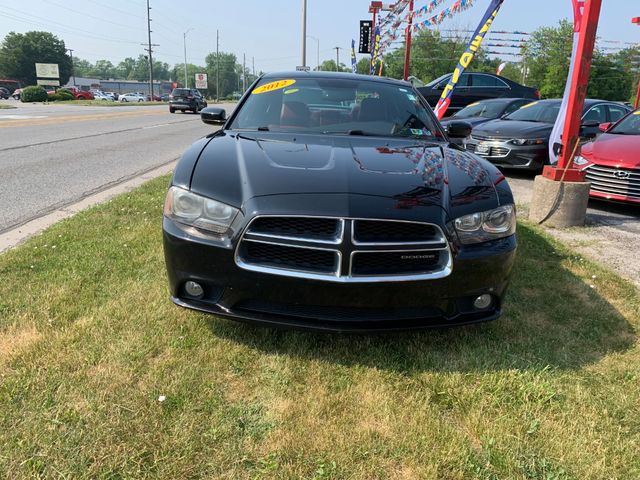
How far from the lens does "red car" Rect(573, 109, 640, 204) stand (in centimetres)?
604

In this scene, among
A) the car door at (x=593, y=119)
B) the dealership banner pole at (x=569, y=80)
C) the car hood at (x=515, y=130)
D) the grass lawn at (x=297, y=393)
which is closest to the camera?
the grass lawn at (x=297, y=393)

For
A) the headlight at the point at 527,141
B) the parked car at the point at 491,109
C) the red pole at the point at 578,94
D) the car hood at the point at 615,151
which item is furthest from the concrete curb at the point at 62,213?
the parked car at the point at 491,109

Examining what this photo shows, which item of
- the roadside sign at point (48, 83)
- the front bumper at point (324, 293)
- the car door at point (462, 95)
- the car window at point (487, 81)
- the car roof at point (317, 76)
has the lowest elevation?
the front bumper at point (324, 293)

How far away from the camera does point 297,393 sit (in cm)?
234

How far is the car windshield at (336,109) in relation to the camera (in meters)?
3.68

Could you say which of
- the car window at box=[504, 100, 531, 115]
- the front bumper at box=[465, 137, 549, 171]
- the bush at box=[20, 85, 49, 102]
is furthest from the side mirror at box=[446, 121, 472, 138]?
the bush at box=[20, 85, 49, 102]

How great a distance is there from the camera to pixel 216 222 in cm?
242

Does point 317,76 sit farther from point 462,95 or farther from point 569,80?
point 462,95

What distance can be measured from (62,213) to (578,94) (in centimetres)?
588

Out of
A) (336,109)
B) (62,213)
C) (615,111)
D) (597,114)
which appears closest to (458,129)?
(336,109)

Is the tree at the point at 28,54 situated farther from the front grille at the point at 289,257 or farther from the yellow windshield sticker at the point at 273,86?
the front grille at the point at 289,257

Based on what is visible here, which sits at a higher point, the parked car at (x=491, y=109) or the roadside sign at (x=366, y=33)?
the roadside sign at (x=366, y=33)

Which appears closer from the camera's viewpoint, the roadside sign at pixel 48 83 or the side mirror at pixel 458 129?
the side mirror at pixel 458 129

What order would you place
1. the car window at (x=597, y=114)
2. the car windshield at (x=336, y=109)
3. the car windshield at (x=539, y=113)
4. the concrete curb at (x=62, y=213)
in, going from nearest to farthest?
1. the car windshield at (x=336, y=109)
2. the concrete curb at (x=62, y=213)
3. the car windshield at (x=539, y=113)
4. the car window at (x=597, y=114)
